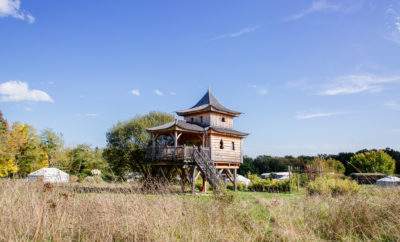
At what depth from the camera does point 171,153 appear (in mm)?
26781

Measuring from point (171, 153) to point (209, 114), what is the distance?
5731 mm

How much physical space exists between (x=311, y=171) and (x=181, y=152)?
33.7 ft

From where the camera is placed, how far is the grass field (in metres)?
7.27

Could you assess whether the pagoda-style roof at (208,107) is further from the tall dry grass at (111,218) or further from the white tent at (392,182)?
the tall dry grass at (111,218)

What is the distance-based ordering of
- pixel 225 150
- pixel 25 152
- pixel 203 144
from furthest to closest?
pixel 25 152
pixel 225 150
pixel 203 144

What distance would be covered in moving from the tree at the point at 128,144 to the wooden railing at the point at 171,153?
10716mm

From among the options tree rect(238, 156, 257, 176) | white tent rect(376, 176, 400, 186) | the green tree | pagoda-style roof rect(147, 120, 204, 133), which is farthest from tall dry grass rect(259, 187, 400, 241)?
tree rect(238, 156, 257, 176)

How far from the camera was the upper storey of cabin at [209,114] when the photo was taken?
31219mm

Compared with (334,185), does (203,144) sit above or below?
above

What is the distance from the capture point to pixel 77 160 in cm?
1141

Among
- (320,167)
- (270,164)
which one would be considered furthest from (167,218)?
(270,164)

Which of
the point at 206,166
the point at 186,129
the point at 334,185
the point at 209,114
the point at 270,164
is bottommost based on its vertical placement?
the point at 334,185

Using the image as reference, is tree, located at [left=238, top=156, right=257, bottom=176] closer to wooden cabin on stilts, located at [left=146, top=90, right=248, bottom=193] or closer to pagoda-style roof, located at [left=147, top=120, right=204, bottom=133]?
wooden cabin on stilts, located at [left=146, top=90, right=248, bottom=193]

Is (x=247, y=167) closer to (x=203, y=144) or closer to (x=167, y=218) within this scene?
(x=203, y=144)
